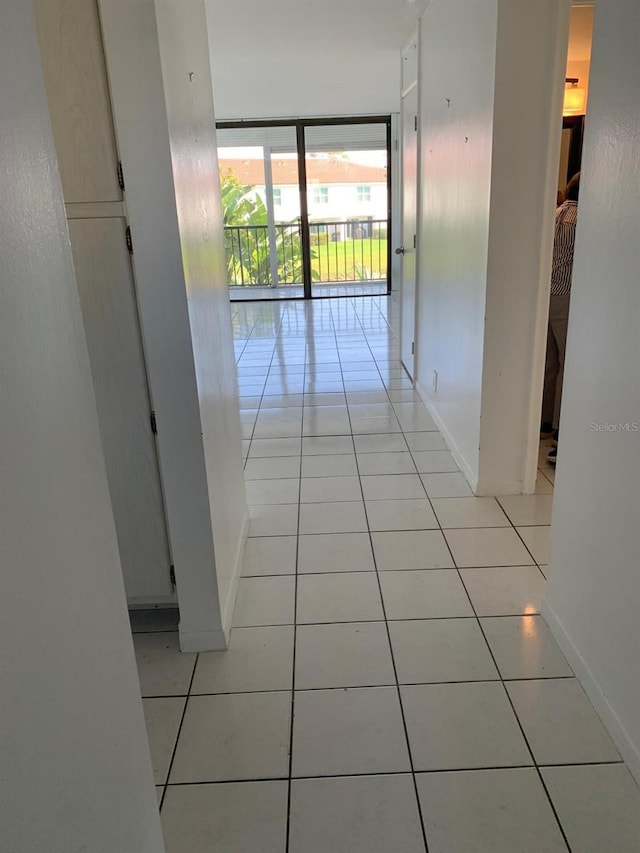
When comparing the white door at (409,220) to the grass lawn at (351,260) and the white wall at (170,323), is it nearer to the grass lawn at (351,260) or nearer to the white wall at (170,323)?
the white wall at (170,323)

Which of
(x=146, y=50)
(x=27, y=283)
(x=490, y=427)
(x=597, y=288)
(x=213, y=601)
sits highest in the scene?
(x=146, y=50)

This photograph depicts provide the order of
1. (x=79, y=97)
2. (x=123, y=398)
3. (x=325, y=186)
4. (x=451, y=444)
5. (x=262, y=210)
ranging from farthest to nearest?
(x=262, y=210) → (x=325, y=186) → (x=451, y=444) → (x=123, y=398) → (x=79, y=97)

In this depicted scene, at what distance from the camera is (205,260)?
201 centimetres

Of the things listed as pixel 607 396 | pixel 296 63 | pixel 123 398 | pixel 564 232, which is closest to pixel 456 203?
pixel 564 232

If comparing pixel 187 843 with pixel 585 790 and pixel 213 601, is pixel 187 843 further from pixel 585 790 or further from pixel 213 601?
pixel 585 790

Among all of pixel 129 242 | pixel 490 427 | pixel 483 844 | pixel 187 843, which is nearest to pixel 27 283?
pixel 129 242

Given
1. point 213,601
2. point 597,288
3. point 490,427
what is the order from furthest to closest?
point 490,427 < point 213,601 < point 597,288

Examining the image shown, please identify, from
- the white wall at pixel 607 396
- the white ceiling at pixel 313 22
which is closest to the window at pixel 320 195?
the white ceiling at pixel 313 22

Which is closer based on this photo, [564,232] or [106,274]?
[106,274]

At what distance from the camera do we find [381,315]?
7672mm

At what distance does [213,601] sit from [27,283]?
4.63 feet

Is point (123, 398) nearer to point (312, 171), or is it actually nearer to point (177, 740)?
point (177, 740)

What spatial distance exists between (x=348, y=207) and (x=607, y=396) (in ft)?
27.8

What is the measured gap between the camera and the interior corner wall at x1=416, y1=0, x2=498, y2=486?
2.69 metres
